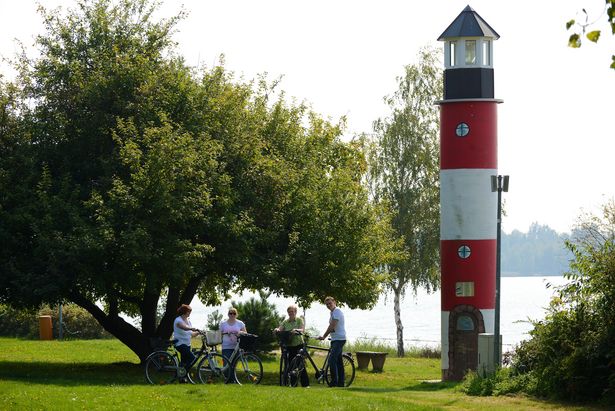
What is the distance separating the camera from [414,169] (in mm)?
48375

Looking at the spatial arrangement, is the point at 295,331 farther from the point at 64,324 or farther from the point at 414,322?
the point at 414,322

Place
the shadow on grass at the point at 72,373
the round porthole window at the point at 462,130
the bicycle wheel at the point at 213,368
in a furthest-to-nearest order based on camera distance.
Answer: the round porthole window at the point at 462,130
the shadow on grass at the point at 72,373
the bicycle wheel at the point at 213,368

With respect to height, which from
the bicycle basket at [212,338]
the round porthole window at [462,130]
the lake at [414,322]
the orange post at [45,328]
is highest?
the round porthole window at [462,130]

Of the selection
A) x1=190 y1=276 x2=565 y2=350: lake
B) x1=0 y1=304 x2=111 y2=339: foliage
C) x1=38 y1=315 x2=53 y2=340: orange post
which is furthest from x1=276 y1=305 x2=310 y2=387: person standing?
x1=190 y1=276 x2=565 y2=350: lake

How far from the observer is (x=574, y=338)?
2042cm

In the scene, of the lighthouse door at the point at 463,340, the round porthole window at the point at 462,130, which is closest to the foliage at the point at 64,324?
the lighthouse door at the point at 463,340

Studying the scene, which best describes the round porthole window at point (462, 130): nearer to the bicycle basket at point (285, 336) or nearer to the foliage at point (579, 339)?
the foliage at point (579, 339)

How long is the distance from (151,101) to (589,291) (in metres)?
13.0

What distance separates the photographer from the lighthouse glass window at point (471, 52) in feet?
102

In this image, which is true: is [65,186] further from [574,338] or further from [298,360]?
[574,338]

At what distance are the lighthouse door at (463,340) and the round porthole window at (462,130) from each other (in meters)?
4.82

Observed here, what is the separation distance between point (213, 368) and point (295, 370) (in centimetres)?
174

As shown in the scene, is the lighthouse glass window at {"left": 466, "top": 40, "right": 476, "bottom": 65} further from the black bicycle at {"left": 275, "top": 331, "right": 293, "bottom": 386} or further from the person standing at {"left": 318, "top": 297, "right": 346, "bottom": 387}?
the black bicycle at {"left": 275, "top": 331, "right": 293, "bottom": 386}

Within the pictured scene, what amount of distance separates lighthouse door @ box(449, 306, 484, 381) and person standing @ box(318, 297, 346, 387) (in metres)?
7.43
